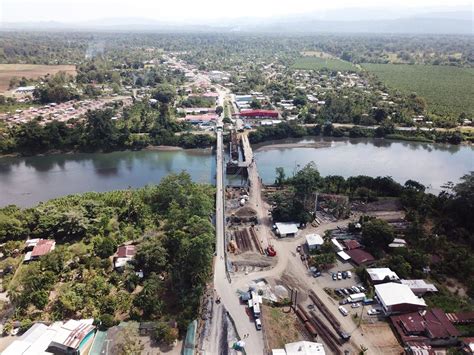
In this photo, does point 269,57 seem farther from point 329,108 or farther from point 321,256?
point 321,256

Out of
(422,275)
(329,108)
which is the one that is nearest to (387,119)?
(329,108)

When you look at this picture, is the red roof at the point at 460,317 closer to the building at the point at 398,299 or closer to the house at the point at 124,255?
the building at the point at 398,299

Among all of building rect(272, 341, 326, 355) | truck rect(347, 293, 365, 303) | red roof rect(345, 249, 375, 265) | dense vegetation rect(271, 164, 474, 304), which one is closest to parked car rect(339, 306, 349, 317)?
truck rect(347, 293, 365, 303)

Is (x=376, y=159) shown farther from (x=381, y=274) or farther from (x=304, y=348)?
(x=304, y=348)

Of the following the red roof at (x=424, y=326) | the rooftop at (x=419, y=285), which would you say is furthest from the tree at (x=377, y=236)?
the red roof at (x=424, y=326)

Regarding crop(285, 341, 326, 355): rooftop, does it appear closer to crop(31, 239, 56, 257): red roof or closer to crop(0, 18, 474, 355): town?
crop(0, 18, 474, 355): town
